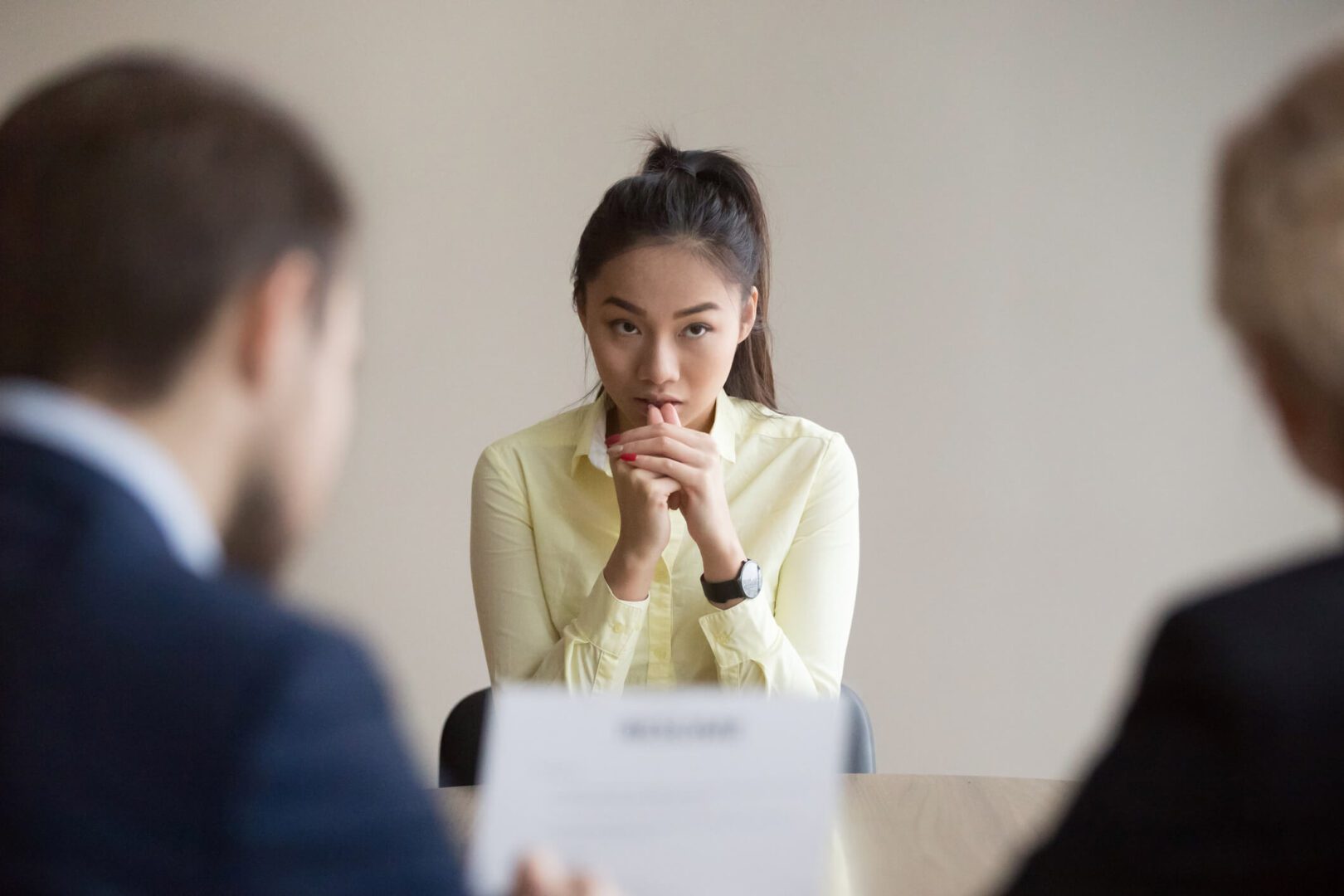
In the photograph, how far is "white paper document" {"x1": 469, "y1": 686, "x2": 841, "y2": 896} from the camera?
90 centimetres

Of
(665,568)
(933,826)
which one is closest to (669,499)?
(665,568)

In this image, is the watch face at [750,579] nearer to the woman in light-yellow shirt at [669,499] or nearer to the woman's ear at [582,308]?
the woman in light-yellow shirt at [669,499]

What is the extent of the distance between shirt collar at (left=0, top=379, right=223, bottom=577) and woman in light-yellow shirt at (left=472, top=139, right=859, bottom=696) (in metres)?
1.25

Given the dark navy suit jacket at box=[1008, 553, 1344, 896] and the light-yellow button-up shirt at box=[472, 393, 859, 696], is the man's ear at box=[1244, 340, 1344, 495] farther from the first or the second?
the light-yellow button-up shirt at box=[472, 393, 859, 696]

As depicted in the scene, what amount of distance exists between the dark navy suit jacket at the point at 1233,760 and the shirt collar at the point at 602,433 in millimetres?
1419

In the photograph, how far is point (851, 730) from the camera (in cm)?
197

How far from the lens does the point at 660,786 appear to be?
908 mm

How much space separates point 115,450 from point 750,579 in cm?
136

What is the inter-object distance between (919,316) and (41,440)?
2.89 meters

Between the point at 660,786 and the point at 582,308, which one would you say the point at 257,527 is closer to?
the point at 660,786

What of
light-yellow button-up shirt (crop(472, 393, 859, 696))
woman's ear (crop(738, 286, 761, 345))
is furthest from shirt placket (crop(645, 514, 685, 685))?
woman's ear (crop(738, 286, 761, 345))

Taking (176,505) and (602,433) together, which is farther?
(602,433)

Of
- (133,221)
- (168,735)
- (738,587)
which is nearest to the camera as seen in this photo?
(168,735)

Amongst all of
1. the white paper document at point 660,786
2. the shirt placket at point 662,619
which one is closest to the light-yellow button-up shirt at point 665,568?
the shirt placket at point 662,619
